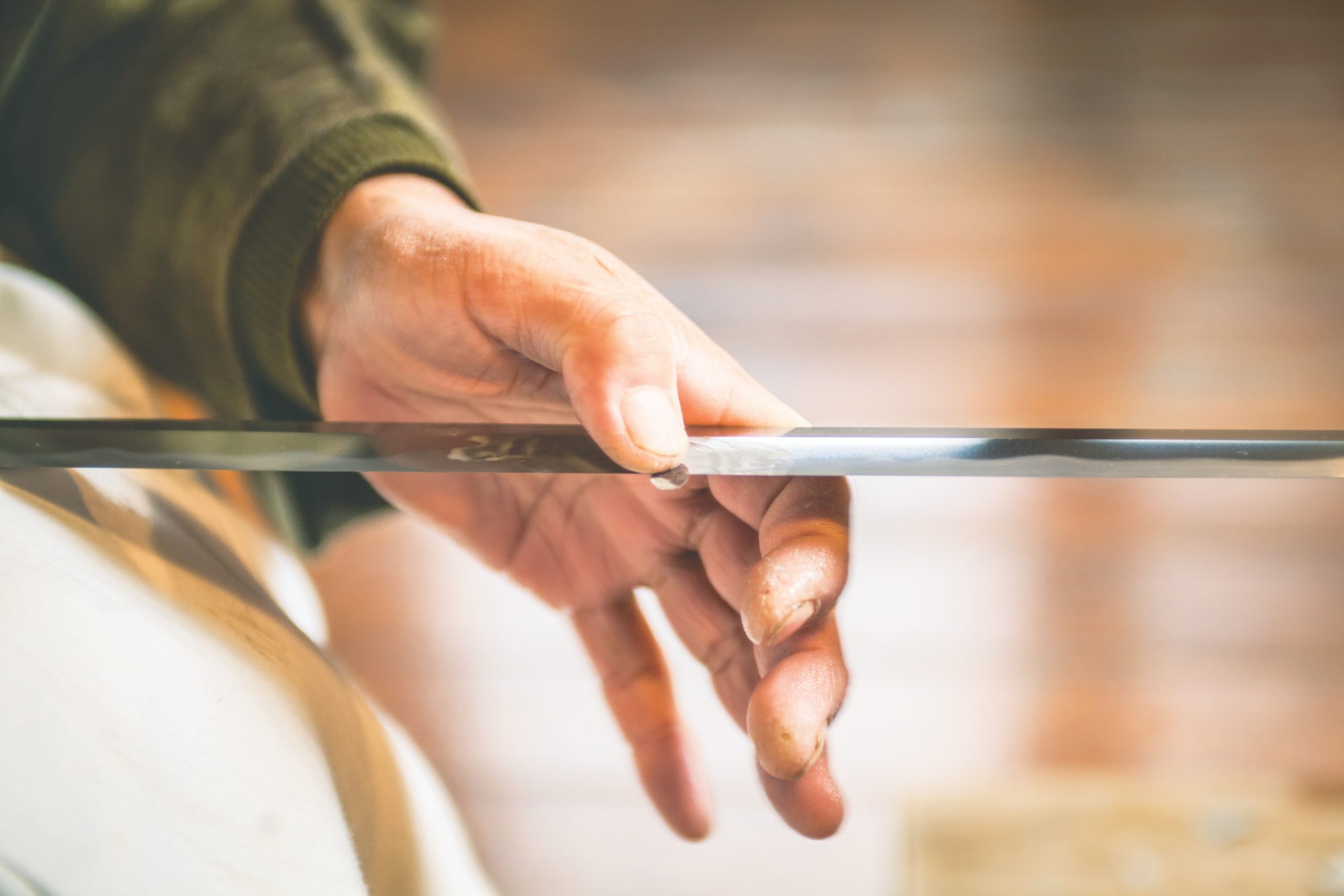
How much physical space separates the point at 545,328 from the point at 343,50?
20 cm

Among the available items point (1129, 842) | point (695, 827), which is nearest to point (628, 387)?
point (695, 827)

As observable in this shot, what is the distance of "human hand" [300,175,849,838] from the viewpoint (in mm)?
257

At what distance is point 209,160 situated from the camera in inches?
15.2

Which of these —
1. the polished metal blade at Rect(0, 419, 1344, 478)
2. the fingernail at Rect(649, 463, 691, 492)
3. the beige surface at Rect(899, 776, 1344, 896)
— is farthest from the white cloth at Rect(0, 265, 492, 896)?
the beige surface at Rect(899, 776, 1344, 896)

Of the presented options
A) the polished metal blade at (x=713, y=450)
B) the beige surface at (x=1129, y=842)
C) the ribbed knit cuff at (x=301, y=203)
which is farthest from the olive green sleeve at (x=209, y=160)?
the beige surface at (x=1129, y=842)

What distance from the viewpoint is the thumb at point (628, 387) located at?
0.79ft

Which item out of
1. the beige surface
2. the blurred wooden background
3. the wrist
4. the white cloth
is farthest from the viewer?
the blurred wooden background

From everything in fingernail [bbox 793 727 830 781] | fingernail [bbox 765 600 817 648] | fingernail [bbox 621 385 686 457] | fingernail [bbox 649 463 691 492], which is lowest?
fingernail [bbox 793 727 830 781]

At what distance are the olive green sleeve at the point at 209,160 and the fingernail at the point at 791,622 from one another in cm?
23

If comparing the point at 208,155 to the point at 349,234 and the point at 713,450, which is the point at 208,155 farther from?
the point at 713,450

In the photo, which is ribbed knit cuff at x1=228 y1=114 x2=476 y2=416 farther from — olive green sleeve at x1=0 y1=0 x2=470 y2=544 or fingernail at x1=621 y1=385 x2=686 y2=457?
fingernail at x1=621 y1=385 x2=686 y2=457

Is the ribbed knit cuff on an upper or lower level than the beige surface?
upper

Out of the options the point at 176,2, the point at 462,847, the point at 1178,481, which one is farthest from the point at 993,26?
the point at 462,847

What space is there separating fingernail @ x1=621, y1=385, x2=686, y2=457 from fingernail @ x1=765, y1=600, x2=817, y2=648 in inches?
2.1
